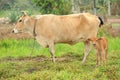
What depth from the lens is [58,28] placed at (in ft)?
34.2

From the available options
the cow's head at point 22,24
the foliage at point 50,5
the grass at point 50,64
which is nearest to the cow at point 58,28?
the cow's head at point 22,24

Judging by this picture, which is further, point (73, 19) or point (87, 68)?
point (73, 19)

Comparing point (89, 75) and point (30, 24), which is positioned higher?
point (30, 24)

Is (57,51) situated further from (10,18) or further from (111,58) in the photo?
(10,18)

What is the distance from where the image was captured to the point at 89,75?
8.02m

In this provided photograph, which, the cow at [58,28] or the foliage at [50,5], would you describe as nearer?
the cow at [58,28]

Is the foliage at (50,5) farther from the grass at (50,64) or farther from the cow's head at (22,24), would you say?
the cow's head at (22,24)

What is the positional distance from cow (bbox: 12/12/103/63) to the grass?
27.6 inches

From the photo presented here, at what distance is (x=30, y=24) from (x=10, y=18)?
12660mm

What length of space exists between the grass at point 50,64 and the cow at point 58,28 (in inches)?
27.6

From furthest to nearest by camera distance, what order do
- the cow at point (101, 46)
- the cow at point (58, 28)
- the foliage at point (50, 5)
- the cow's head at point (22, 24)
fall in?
the foliage at point (50, 5), the cow's head at point (22, 24), the cow at point (58, 28), the cow at point (101, 46)

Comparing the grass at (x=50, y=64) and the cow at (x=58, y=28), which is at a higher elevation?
the cow at (x=58, y=28)

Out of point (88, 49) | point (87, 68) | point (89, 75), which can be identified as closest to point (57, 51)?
point (88, 49)

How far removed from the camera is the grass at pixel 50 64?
7.95 meters
